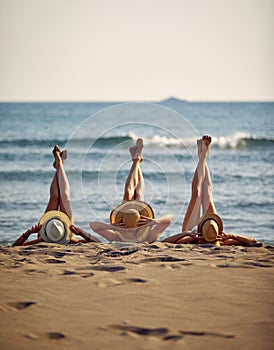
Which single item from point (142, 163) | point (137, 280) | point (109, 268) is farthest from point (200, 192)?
point (142, 163)

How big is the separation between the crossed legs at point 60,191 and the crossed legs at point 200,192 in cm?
111

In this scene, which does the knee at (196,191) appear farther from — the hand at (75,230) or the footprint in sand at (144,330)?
the footprint in sand at (144,330)

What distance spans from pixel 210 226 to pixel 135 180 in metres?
0.90

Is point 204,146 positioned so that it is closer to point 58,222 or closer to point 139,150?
point 139,150

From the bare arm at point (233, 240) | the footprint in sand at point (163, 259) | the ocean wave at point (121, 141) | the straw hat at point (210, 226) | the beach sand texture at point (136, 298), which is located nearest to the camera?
the beach sand texture at point (136, 298)

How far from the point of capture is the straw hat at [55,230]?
17.4 feet

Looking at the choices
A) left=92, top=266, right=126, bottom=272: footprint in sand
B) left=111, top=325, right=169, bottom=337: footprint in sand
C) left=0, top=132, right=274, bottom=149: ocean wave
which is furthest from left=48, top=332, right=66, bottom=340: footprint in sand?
left=0, top=132, right=274, bottom=149: ocean wave

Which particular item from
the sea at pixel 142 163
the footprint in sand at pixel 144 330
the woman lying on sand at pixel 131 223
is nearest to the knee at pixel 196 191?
the sea at pixel 142 163

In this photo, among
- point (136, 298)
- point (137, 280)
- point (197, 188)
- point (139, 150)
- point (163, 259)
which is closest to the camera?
point (136, 298)

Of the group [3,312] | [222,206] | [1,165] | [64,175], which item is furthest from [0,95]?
[3,312]

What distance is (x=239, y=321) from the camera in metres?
3.20

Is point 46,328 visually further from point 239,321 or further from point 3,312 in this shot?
point 239,321

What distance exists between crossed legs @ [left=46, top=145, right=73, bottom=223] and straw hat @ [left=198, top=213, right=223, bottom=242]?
1.24 m

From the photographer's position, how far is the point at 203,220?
524 cm
